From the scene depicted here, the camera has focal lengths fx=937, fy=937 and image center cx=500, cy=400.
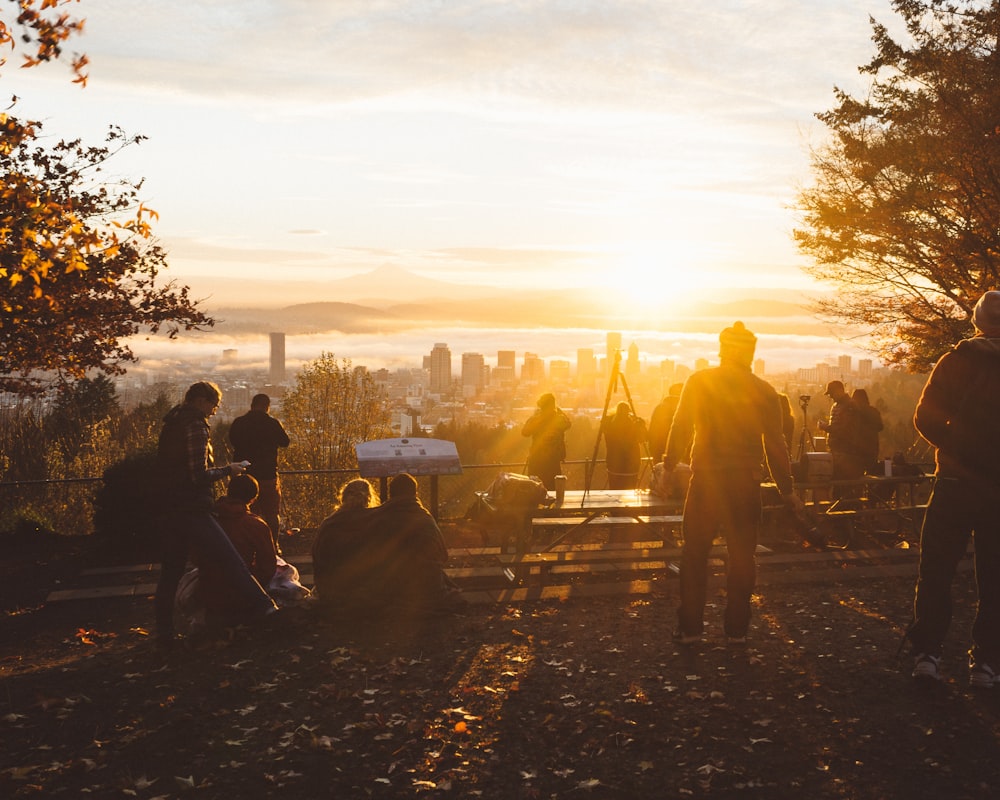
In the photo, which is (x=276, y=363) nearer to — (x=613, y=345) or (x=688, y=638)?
(x=613, y=345)

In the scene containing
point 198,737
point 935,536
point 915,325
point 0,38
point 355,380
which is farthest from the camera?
point 355,380

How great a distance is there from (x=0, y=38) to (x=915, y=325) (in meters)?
18.4

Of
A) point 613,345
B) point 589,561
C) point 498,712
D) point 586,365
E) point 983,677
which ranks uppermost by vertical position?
point 586,365

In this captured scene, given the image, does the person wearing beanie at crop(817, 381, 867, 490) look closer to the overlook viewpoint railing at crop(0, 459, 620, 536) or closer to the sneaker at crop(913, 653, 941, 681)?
the sneaker at crop(913, 653, 941, 681)

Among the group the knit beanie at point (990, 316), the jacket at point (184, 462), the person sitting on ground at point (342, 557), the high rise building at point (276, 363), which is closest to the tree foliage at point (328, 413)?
the person sitting on ground at point (342, 557)

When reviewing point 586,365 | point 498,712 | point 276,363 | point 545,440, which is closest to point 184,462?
point 498,712

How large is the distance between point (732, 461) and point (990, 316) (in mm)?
1759

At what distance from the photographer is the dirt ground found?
4.54 meters

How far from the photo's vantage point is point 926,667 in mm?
5523

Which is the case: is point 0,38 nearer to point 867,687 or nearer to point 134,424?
point 867,687

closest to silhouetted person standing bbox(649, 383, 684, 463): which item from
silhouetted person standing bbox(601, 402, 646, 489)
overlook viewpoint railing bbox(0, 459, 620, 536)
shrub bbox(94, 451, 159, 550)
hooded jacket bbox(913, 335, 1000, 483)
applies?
silhouetted person standing bbox(601, 402, 646, 489)

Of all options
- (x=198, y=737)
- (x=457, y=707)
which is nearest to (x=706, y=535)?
(x=457, y=707)

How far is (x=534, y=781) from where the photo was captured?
4.57m

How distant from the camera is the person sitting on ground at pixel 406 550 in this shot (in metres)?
7.36
